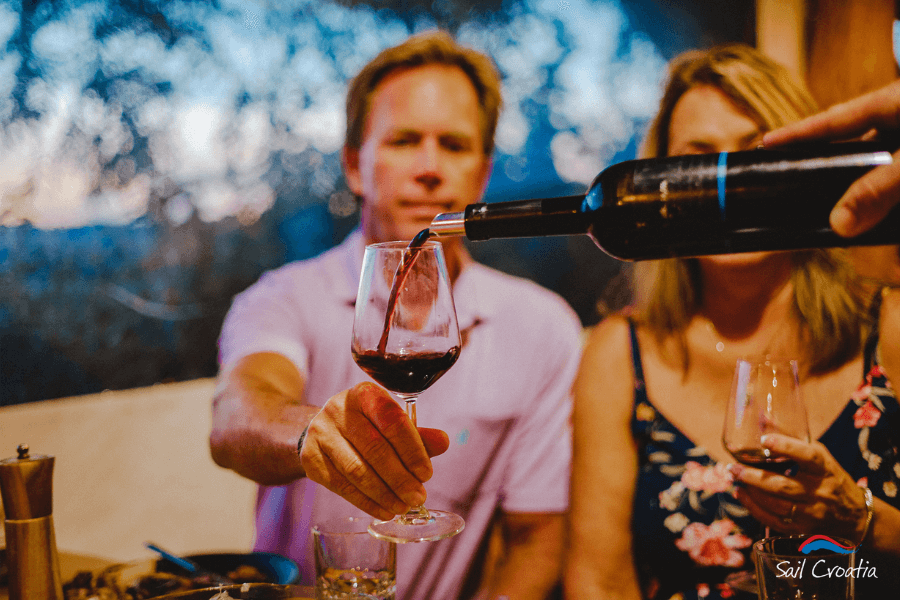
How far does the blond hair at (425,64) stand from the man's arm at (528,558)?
111 centimetres

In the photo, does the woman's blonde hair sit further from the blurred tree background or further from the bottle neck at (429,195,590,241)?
the bottle neck at (429,195,590,241)

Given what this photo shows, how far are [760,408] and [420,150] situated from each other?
1.10 metres

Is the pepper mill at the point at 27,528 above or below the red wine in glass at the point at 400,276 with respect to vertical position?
below

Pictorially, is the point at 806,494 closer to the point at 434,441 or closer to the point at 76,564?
the point at 434,441

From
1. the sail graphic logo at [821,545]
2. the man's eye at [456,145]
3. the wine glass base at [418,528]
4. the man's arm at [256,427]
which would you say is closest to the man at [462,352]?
the man's eye at [456,145]

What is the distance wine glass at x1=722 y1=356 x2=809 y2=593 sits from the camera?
95 cm

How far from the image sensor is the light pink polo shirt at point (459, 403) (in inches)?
61.7

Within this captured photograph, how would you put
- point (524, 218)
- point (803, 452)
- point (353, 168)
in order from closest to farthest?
point (524, 218) → point (803, 452) → point (353, 168)

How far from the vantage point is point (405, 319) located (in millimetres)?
768

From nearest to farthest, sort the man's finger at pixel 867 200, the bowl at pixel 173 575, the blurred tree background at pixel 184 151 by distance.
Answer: the man's finger at pixel 867 200 < the bowl at pixel 173 575 < the blurred tree background at pixel 184 151

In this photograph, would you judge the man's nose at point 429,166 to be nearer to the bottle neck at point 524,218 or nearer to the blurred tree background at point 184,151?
the blurred tree background at point 184,151

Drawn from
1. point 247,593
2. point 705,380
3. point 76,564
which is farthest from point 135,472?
point 705,380

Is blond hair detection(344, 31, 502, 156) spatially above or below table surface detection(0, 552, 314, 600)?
above

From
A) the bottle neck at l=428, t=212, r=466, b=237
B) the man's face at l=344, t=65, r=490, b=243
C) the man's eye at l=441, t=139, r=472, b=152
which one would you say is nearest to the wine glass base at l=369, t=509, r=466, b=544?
the bottle neck at l=428, t=212, r=466, b=237
